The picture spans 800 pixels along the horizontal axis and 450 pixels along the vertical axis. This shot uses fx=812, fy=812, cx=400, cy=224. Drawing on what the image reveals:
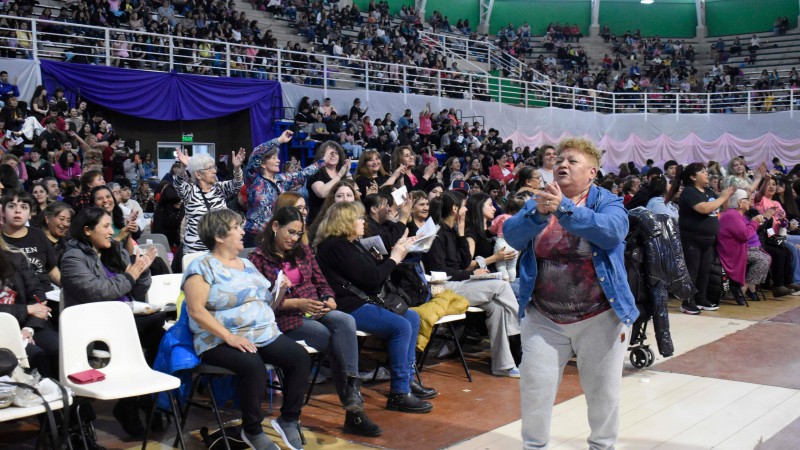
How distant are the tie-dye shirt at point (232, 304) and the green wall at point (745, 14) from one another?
1314 inches

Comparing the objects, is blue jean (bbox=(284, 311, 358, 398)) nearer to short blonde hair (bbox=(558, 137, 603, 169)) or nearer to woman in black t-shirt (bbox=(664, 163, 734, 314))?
short blonde hair (bbox=(558, 137, 603, 169))

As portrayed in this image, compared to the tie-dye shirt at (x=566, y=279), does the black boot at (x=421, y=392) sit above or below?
below

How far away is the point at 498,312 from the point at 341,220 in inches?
60.9

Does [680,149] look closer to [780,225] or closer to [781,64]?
[781,64]

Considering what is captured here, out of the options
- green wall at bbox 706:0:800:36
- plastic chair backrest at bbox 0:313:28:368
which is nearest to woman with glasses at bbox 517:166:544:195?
plastic chair backrest at bbox 0:313:28:368

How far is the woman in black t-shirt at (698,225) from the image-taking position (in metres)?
8.38

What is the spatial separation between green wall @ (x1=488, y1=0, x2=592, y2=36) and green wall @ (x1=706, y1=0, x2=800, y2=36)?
472 centimetres

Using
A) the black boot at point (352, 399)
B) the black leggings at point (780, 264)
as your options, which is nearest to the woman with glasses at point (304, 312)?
the black boot at point (352, 399)

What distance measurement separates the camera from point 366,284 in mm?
5242

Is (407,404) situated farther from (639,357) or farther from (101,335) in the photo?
(639,357)

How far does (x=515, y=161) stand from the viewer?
19.0 meters

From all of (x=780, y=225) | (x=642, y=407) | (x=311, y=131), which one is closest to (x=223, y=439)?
(x=642, y=407)

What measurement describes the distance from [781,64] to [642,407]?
2915 cm

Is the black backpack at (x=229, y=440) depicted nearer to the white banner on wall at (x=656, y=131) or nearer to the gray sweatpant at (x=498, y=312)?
the gray sweatpant at (x=498, y=312)
